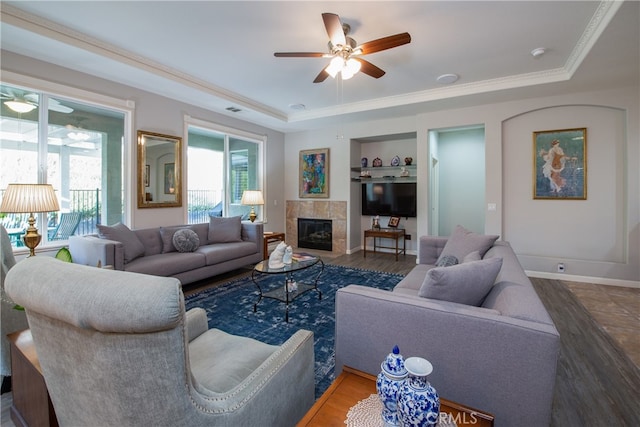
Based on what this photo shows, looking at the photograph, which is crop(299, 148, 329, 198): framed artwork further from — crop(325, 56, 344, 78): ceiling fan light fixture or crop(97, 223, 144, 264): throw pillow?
crop(97, 223, 144, 264): throw pillow

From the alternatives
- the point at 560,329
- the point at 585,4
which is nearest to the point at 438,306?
the point at 560,329

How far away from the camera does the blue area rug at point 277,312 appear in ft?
7.92

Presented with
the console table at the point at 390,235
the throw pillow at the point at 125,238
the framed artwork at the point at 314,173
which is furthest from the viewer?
the framed artwork at the point at 314,173

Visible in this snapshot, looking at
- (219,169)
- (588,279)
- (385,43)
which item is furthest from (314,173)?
(588,279)

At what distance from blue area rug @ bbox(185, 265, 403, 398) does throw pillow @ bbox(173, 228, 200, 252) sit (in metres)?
0.68

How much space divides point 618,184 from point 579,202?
477 millimetres

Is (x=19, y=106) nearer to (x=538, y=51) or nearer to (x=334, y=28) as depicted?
(x=334, y=28)

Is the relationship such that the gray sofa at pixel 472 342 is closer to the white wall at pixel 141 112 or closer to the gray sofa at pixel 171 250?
the gray sofa at pixel 171 250

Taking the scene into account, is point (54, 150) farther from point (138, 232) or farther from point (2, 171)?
point (138, 232)

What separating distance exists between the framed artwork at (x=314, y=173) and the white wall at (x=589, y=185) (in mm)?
2132

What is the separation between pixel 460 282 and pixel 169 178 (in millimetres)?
4405

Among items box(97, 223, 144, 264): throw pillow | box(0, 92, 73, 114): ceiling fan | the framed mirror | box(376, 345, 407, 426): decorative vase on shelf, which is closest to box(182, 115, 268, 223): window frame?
the framed mirror

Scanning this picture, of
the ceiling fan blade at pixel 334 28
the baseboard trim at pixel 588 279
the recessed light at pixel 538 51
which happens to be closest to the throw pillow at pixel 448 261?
the ceiling fan blade at pixel 334 28

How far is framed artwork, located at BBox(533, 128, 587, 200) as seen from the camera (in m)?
4.24
